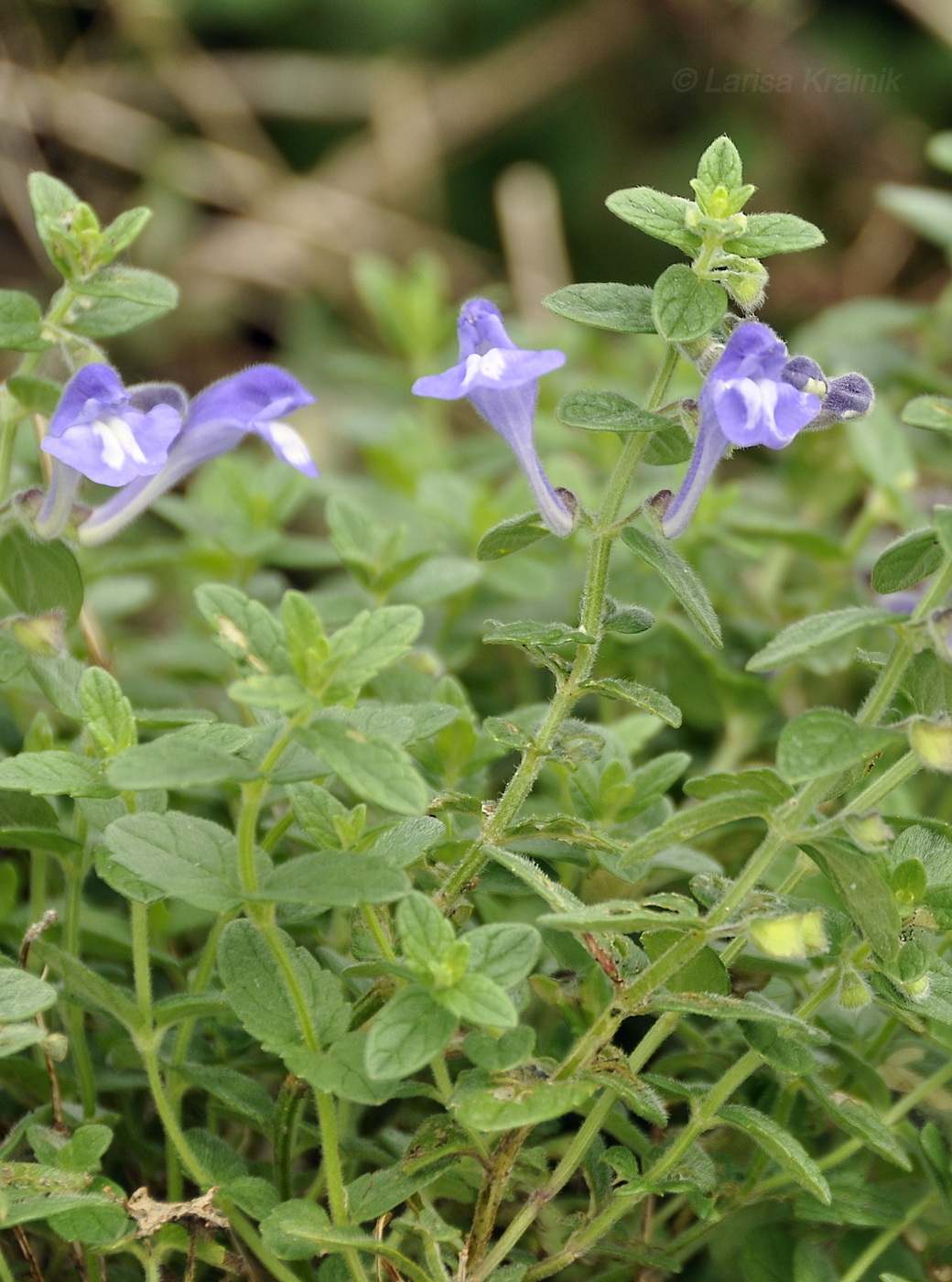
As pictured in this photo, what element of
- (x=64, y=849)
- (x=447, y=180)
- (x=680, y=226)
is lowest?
(x=447, y=180)

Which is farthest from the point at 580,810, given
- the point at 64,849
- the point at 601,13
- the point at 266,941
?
the point at 601,13

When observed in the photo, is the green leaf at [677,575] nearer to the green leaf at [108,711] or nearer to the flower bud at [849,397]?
the flower bud at [849,397]

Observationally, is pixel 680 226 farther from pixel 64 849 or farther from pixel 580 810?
pixel 64 849

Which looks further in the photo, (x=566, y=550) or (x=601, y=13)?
(x=601, y=13)

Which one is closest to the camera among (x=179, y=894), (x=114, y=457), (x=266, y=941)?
(x=179, y=894)

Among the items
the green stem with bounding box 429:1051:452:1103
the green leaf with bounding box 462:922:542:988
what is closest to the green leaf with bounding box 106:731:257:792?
the green leaf with bounding box 462:922:542:988

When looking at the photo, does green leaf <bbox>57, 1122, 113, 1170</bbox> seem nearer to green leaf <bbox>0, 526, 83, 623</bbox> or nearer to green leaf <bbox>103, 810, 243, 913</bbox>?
green leaf <bbox>103, 810, 243, 913</bbox>
